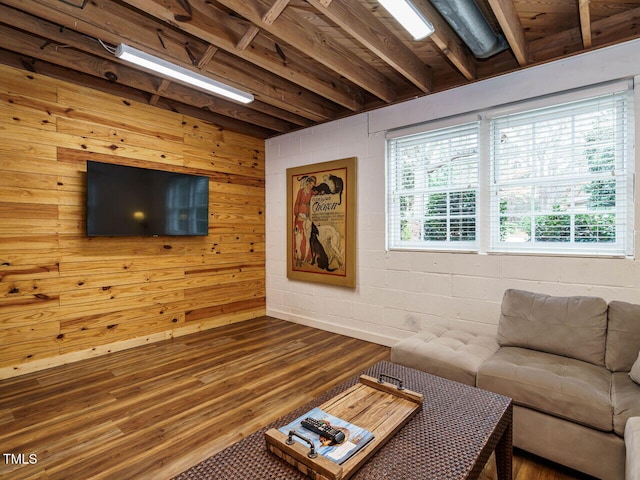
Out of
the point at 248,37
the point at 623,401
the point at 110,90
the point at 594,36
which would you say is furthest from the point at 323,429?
the point at 110,90

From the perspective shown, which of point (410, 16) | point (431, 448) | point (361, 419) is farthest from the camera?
point (410, 16)

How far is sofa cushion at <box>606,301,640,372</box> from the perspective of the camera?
83.1 inches

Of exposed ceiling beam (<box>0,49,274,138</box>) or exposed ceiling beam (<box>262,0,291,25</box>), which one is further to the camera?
exposed ceiling beam (<box>0,49,274,138</box>)

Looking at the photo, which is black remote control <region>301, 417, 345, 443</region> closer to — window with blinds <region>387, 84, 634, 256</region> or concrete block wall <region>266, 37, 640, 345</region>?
concrete block wall <region>266, 37, 640, 345</region>

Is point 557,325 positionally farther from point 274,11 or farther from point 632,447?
point 274,11

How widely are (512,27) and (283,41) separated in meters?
1.76

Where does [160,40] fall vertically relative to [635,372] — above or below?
above

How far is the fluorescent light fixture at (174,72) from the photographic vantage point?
8.77 ft

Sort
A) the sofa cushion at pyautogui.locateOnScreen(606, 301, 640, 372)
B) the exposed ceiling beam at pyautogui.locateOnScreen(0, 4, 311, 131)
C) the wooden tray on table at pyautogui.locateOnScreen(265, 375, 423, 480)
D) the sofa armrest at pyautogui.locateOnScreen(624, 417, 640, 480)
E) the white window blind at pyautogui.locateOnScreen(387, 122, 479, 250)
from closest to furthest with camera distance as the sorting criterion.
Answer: the wooden tray on table at pyautogui.locateOnScreen(265, 375, 423, 480)
the sofa armrest at pyautogui.locateOnScreen(624, 417, 640, 480)
the sofa cushion at pyautogui.locateOnScreen(606, 301, 640, 372)
the exposed ceiling beam at pyautogui.locateOnScreen(0, 4, 311, 131)
the white window blind at pyautogui.locateOnScreen(387, 122, 479, 250)

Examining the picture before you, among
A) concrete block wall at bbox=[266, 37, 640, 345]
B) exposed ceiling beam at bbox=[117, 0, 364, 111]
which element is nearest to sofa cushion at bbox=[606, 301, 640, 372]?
concrete block wall at bbox=[266, 37, 640, 345]

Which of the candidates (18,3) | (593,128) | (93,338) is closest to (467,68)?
(593,128)

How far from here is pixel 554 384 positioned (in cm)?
192

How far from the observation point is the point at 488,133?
3295 millimetres

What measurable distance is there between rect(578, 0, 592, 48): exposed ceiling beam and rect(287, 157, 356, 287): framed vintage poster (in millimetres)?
2320
